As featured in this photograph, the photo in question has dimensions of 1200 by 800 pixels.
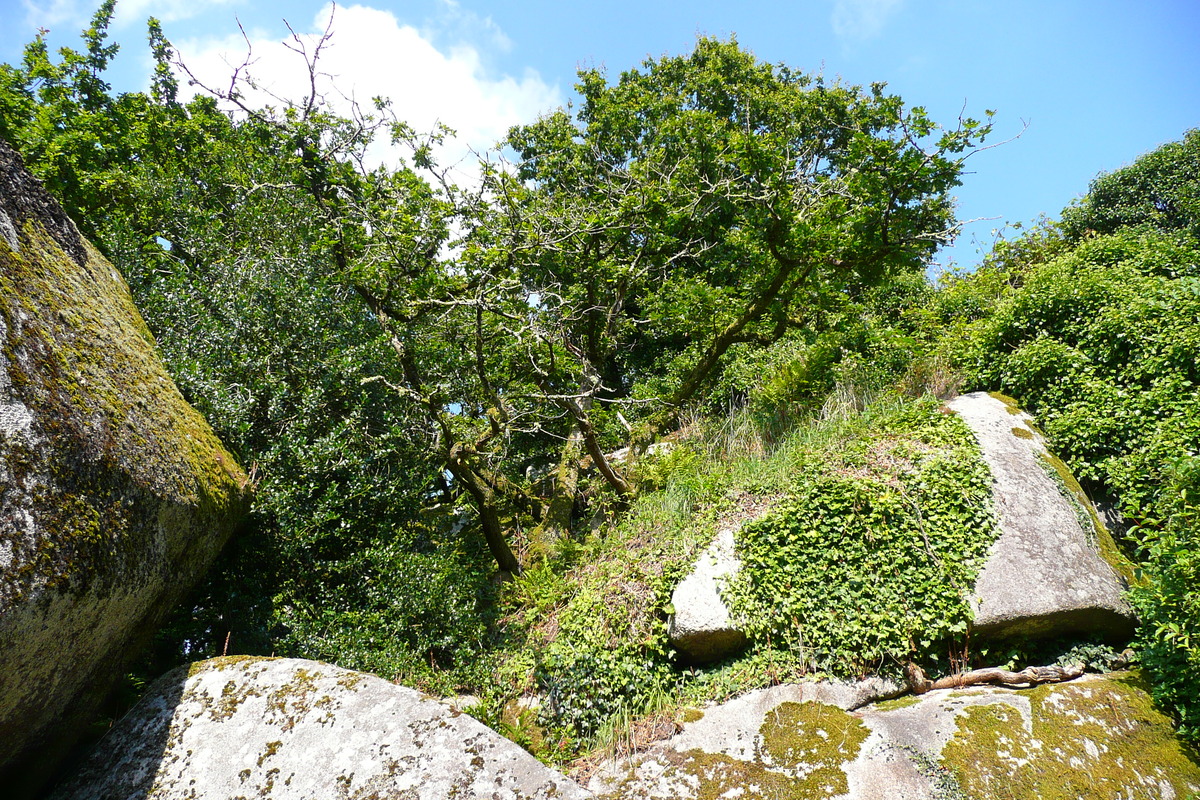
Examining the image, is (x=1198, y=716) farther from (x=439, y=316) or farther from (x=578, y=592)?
(x=439, y=316)

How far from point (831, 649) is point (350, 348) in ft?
19.5

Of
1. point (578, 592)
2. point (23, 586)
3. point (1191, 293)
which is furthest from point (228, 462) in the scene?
point (1191, 293)

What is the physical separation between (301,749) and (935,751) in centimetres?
450

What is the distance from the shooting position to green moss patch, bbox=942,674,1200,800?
4.38m

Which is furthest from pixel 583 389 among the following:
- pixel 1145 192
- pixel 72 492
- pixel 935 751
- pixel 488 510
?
pixel 1145 192

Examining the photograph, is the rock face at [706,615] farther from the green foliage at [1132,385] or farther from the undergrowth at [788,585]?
the green foliage at [1132,385]

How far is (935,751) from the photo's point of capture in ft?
15.1

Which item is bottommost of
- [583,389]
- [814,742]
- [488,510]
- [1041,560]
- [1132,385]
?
[814,742]

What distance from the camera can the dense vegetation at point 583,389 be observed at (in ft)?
19.3

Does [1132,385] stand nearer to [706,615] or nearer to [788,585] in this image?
[788,585]

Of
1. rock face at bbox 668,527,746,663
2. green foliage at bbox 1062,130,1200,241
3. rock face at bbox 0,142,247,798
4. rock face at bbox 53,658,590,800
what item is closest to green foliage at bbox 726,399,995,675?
rock face at bbox 668,527,746,663

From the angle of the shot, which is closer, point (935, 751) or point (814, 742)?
point (935, 751)

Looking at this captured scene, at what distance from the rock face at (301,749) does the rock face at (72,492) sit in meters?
0.47

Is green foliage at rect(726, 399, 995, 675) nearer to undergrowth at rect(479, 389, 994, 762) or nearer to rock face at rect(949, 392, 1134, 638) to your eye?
undergrowth at rect(479, 389, 994, 762)
